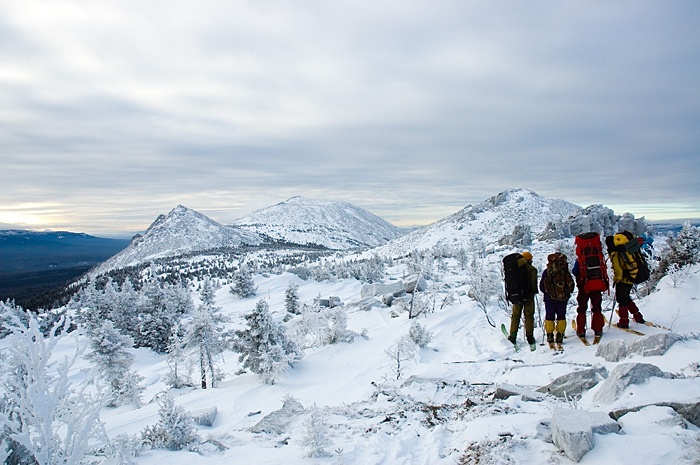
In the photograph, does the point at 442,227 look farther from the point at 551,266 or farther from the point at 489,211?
the point at 551,266

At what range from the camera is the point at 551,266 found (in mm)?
8828

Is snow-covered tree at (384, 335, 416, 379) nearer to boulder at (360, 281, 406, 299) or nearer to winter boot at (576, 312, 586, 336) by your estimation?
winter boot at (576, 312, 586, 336)

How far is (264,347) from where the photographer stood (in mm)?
13953

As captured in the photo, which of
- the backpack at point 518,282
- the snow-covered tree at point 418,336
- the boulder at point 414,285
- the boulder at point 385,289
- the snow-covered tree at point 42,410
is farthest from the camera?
the boulder at point 385,289

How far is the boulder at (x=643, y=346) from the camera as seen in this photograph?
22.6 feet

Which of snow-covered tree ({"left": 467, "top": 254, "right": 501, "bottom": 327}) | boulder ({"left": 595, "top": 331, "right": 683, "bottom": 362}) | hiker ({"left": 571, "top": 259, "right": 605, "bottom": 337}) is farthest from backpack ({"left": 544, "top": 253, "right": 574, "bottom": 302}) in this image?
snow-covered tree ({"left": 467, "top": 254, "right": 501, "bottom": 327})

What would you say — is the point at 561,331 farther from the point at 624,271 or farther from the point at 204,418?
the point at 204,418

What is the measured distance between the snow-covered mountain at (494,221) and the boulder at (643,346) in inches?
3672

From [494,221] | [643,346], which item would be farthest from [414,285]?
[494,221]


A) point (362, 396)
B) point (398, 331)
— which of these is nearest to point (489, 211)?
point (398, 331)

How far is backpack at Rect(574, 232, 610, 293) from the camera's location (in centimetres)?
840

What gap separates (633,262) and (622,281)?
1.61 feet

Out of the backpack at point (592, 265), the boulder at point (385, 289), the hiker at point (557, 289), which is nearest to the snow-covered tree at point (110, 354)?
the boulder at point (385, 289)

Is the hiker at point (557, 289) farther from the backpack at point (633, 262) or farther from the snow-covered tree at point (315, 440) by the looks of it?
the snow-covered tree at point (315, 440)
